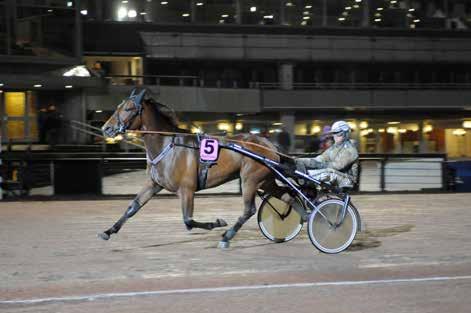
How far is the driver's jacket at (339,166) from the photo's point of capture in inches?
376

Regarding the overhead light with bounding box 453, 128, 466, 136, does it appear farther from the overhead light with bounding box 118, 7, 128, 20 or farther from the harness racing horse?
the harness racing horse

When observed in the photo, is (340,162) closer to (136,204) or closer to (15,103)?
(136,204)

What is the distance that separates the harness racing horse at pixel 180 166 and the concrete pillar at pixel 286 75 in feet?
124

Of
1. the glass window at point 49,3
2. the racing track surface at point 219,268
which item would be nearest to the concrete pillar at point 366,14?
the glass window at point 49,3

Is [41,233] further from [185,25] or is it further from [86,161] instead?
[185,25]

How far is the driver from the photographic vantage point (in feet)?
31.4

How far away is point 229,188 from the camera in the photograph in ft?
61.0

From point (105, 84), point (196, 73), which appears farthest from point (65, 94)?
point (196, 73)

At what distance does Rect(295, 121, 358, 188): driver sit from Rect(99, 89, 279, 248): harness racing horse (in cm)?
76

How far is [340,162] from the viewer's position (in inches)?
377

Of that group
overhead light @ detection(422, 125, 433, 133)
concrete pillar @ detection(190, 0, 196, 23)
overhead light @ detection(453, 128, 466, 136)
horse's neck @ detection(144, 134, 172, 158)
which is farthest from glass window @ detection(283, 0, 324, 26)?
horse's neck @ detection(144, 134, 172, 158)

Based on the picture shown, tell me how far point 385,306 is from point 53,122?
18.5m

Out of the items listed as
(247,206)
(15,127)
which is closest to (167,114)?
(247,206)

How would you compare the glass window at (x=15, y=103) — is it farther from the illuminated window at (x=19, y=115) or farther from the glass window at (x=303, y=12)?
the glass window at (x=303, y=12)
